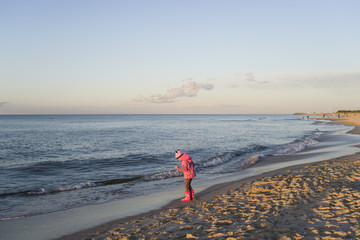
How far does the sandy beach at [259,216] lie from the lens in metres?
5.41

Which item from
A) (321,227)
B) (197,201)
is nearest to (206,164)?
(197,201)

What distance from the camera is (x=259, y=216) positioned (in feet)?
21.0

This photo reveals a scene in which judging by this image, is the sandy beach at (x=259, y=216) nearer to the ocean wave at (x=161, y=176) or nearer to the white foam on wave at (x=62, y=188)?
the ocean wave at (x=161, y=176)

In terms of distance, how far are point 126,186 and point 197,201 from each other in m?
4.39

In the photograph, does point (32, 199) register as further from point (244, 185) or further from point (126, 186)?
point (244, 185)

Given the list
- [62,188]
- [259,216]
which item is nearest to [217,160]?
[62,188]

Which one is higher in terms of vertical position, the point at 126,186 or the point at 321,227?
the point at 321,227

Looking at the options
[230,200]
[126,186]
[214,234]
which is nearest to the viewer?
[214,234]

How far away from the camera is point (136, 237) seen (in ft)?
18.5

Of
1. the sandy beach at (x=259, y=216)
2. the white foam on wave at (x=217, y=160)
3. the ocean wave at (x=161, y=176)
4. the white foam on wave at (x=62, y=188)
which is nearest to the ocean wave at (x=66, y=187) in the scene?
the white foam on wave at (x=62, y=188)

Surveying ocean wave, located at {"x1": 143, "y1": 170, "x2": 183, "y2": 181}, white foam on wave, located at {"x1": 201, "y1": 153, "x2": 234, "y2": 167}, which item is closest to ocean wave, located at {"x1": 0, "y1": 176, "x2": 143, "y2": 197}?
ocean wave, located at {"x1": 143, "y1": 170, "x2": 183, "y2": 181}

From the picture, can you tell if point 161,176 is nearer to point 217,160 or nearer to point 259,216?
point 217,160

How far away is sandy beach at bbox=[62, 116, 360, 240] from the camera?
17.7ft

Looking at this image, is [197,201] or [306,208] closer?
[306,208]
